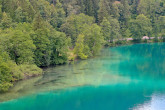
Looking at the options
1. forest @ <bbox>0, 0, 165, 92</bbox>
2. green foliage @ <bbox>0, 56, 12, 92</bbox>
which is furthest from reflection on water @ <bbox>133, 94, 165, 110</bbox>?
forest @ <bbox>0, 0, 165, 92</bbox>

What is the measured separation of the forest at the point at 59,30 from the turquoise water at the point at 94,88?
3497 millimetres

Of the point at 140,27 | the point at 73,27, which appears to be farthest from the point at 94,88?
the point at 140,27

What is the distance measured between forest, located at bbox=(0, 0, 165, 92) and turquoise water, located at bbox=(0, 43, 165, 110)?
3497 mm

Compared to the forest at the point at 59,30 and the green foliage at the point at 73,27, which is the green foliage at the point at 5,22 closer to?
the forest at the point at 59,30

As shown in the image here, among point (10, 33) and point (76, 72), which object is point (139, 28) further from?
point (10, 33)

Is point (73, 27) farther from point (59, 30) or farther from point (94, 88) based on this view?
point (94, 88)

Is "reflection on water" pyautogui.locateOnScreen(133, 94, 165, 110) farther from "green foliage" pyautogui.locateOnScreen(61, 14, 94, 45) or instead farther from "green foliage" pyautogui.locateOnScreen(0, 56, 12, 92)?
"green foliage" pyautogui.locateOnScreen(61, 14, 94, 45)

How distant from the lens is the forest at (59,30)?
54312 mm

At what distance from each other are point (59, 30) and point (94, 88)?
47829 millimetres

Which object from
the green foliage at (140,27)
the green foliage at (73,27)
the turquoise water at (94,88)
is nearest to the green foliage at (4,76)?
the turquoise water at (94,88)

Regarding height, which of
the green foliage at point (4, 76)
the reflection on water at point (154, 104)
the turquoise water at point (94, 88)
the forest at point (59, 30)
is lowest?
the reflection on water at point (154, 104)

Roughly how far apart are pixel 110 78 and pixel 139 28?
6736 cm

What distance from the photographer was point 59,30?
91.9 m

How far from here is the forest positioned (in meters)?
→ 54.3
